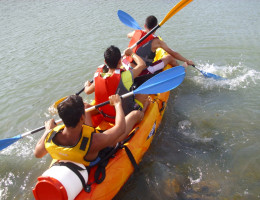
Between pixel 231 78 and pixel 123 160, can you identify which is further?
pixel 231 78

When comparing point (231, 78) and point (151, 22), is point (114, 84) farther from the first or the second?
point (231, 78)

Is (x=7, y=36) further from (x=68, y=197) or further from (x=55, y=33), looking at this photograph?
(x=68, y=197)

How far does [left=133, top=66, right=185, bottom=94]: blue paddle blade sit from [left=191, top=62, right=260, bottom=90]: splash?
6.42 ft

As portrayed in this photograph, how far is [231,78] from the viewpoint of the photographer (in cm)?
521

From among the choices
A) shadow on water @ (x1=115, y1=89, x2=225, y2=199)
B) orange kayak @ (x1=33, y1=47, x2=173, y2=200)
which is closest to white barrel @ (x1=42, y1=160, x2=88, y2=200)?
Answer: orange kayak @ (x1=33, y1=47, x2=173, y2=200)

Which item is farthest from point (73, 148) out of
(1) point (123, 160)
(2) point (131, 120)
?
(2) point (131, 120)

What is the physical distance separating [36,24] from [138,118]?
27.3ft

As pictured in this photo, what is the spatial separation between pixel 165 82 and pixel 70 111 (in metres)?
1.60

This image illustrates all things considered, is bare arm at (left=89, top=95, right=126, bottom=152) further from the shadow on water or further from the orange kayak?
the shadow on water

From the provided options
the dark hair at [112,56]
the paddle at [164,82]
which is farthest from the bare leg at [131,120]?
the dark hair at [112,56]

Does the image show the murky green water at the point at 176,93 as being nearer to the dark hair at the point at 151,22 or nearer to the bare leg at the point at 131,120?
the bare leg at the point at 131,120

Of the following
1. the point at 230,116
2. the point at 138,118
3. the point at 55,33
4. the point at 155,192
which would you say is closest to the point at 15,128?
the point at 138,118

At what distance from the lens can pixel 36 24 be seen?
9734 mm

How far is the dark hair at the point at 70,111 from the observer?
214 centimetres
